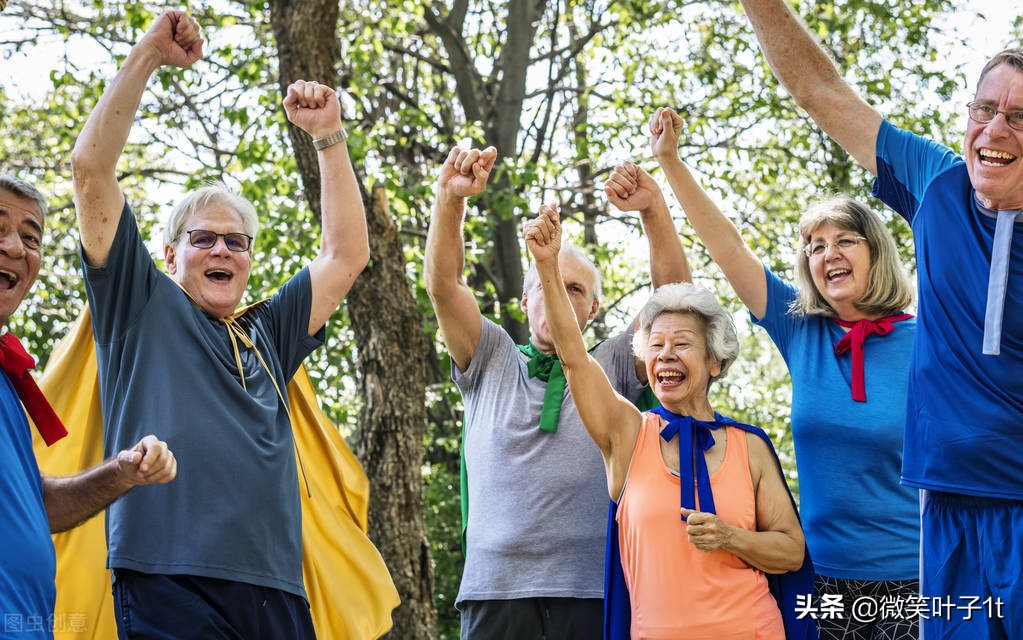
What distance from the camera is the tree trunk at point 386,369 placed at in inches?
247

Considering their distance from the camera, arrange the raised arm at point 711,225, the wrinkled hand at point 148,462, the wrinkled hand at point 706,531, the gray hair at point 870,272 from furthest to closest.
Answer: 1. the raised arm at point 711,225
2. the gray hair at point 870,272
3. the wrinkled hand at point 706,531
4. the wrinkled hand at point 148,462

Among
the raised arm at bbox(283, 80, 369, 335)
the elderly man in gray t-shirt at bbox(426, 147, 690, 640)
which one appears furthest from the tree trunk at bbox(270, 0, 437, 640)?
the raised arm at bbox(283, 80, 369, 335)

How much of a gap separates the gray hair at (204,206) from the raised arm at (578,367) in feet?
2.89

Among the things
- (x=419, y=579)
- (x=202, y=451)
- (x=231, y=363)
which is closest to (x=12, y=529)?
(x=202, y=451)

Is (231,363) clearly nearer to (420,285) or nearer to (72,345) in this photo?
(72,345)

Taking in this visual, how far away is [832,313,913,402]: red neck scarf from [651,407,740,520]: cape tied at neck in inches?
16.2

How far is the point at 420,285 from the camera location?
902 centimetres

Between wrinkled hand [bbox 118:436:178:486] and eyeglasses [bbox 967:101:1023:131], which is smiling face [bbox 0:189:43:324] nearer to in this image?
wrinkled hand [bbox 118:436:178:486]

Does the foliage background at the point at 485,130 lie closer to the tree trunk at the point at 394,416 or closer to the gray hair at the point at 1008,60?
the tree trunk at the point at 394,416

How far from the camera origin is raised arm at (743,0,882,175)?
9.49ft

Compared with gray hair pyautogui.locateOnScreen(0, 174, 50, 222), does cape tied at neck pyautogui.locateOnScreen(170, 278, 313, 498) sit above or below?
below

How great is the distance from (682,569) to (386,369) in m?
3.65

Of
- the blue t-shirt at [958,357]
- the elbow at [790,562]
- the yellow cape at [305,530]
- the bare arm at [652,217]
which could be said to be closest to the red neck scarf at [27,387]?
the yellow cape at [305,530]

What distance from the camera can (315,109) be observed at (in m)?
3.67
